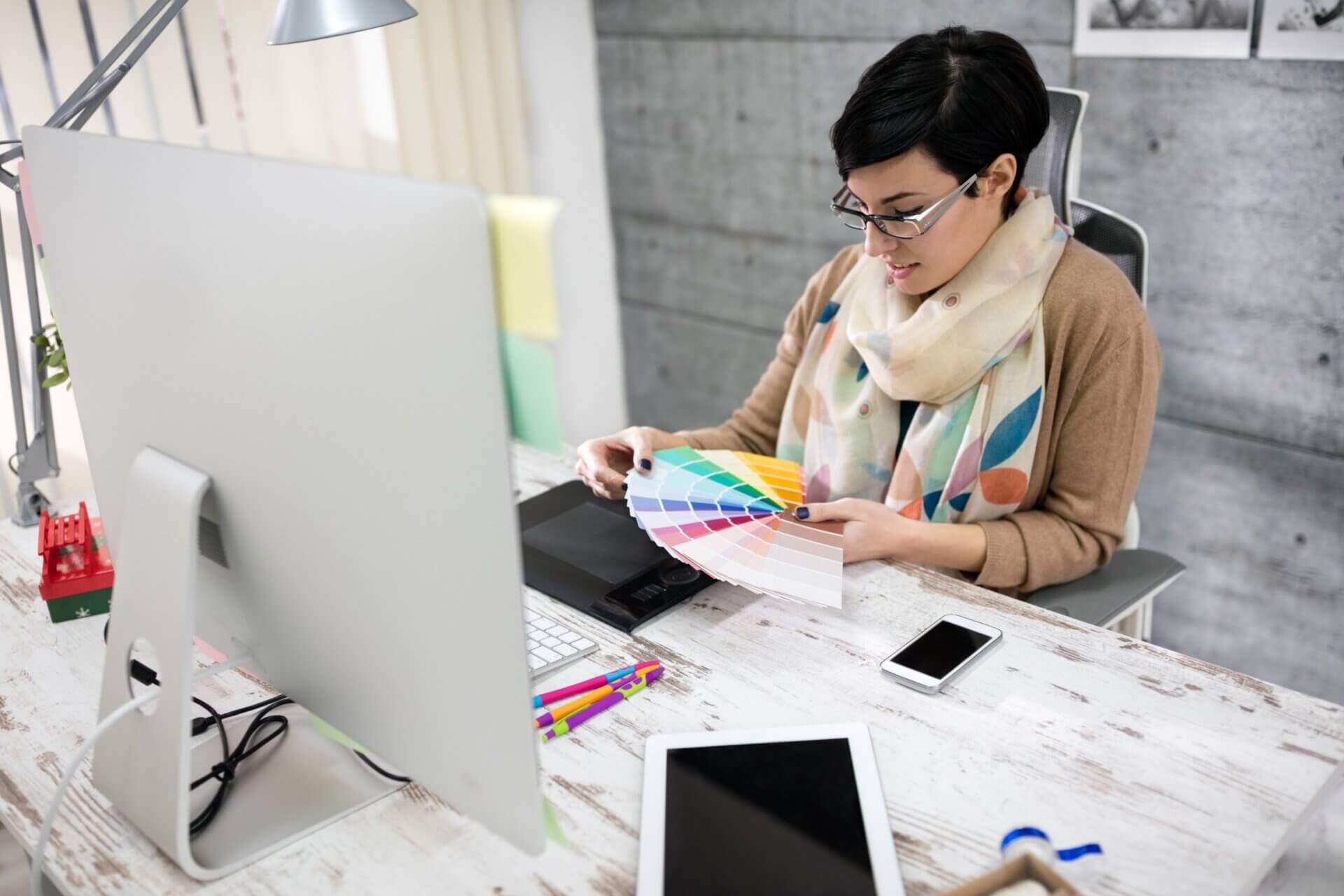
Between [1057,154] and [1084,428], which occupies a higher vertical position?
[1057,154]

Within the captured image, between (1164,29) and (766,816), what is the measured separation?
5.49 ft

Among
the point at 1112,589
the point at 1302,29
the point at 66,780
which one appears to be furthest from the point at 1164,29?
the point at 66,780

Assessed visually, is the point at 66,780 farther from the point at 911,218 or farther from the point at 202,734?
the point at 911,218

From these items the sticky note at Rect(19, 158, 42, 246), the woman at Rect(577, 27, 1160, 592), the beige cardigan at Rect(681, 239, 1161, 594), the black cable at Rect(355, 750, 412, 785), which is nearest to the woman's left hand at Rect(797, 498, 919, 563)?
the woman at Rect(577, 27, 1160, 592)

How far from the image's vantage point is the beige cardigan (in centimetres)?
131

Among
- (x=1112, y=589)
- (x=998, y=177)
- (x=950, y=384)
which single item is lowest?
(x=1112, y=589)

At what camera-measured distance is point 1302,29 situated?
1740 mm

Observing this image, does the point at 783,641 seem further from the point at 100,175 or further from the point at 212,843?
the point at 100,175

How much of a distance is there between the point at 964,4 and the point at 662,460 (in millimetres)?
1333

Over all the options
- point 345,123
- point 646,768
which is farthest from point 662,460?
point 345,123

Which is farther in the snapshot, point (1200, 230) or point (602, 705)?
point (1200, 230)

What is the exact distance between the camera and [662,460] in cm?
137

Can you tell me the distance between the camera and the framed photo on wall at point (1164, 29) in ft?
5.96

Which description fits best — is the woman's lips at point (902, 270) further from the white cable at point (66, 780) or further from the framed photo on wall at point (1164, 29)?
the white cable at point (66, 780)
